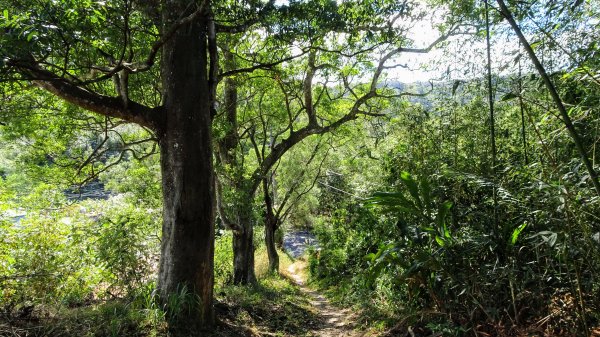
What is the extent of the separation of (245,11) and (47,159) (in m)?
6.49

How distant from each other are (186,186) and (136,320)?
4.97 feet

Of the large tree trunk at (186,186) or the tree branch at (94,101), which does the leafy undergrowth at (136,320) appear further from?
the tree branch at (94,101)

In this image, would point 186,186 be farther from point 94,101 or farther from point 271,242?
point 271,242

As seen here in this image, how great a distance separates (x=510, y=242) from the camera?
315 centimetres

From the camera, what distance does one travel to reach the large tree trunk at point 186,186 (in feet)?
13.8

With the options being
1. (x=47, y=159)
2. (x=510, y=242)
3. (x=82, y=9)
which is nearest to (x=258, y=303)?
(x=510, y=242)

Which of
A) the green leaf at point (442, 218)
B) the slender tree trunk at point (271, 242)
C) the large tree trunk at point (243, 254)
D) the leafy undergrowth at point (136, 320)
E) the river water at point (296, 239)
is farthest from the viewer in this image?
the river water at point (296, 239)

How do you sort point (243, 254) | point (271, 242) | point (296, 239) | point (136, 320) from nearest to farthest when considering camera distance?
point (136, 320)
point (243, 254)
point (271, 242)
point (296, 239)

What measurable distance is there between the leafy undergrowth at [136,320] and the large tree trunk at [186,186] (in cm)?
27

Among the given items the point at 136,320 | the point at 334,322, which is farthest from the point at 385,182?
the point at 136,320

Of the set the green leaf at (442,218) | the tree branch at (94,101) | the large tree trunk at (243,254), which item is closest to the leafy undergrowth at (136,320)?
the tree branch at (94,101)

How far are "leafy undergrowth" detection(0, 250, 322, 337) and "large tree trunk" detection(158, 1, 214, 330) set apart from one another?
0.27 metres

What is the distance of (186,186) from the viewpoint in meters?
4.24

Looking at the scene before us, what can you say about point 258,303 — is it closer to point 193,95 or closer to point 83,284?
point 83,284
